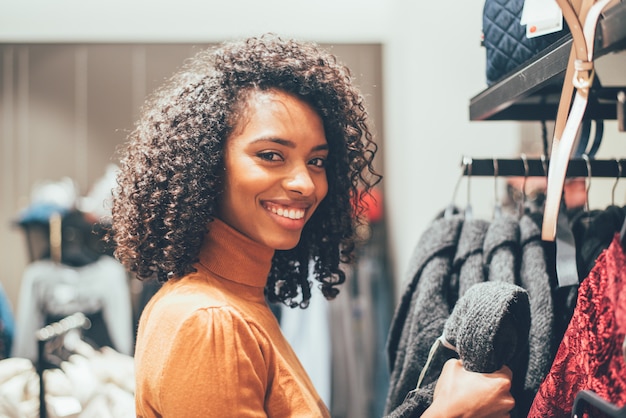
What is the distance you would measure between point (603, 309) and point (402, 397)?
445mm

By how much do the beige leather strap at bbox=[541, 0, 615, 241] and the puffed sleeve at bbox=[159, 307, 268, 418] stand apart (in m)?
0.39

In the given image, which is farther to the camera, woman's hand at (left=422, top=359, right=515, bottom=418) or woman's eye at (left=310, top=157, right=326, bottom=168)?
woman's eye at (left=310, top=157, right=326, bottom=168)

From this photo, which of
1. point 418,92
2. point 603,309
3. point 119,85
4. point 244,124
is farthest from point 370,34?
point 603,309

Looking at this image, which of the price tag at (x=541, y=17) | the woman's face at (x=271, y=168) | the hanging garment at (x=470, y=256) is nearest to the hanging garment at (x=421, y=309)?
the hanging garment at (x=470, y=256)

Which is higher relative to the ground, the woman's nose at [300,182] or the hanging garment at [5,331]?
the woman's nose at [300,182]

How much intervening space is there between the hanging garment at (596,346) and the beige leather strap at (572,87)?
0.33ft

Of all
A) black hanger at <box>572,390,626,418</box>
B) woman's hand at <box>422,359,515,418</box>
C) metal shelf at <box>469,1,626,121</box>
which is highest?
metal shelf at <box>469,1,626,121</box>

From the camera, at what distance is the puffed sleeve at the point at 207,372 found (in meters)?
0.70

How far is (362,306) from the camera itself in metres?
2.97

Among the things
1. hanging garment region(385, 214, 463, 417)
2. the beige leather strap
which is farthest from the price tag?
hanging garment region(385, 214, 463, 417)

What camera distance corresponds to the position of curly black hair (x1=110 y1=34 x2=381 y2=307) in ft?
2.79

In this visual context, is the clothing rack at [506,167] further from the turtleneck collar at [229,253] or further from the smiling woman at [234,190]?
the turtleneck collar at [229,253]

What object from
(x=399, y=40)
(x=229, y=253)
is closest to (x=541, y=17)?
(x=229, y=253)

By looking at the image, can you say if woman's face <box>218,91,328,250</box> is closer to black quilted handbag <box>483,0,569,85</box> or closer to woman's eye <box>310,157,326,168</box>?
woman's eye <box>310,157,326,168</box>
